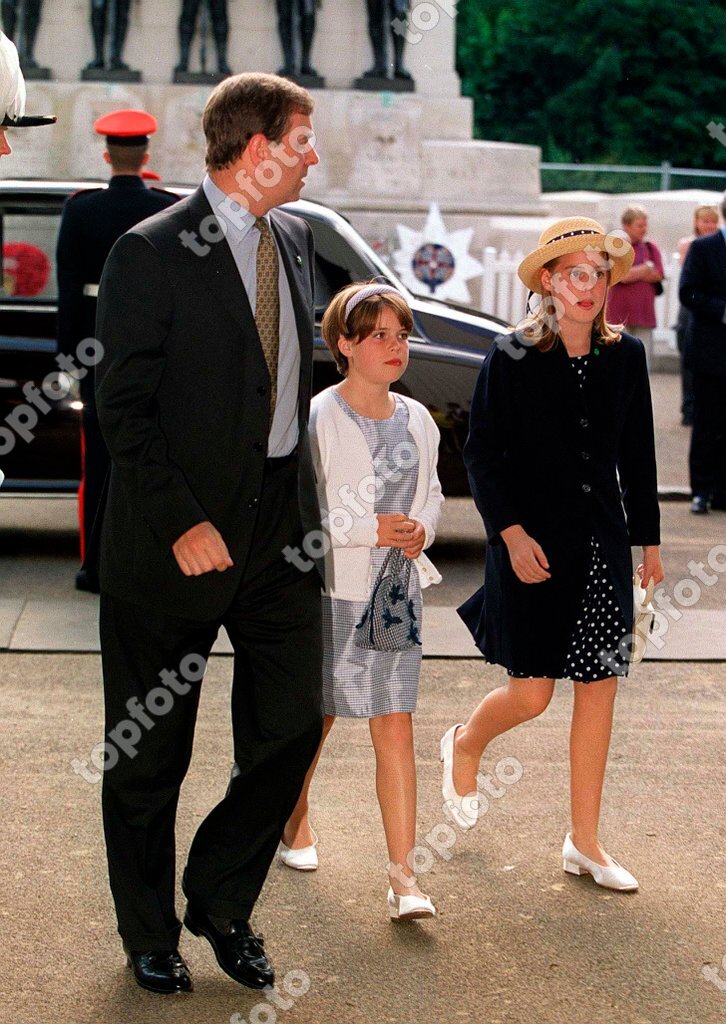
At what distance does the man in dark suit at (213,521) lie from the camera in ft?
12.0

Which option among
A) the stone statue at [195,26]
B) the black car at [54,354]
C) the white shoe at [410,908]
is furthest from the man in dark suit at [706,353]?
the stone statue at [195,26]

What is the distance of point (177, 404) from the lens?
3.71m

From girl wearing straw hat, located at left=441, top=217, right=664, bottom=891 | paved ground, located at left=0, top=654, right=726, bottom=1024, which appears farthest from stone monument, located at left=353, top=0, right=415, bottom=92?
girl wearing straw hat, located at left=441, top=217, right=664, bottom=891

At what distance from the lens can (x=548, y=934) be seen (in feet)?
13.7

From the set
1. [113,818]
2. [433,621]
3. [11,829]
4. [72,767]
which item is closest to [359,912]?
[113,818]

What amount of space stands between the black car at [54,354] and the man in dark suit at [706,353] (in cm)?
202

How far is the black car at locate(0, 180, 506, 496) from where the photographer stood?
8586 mm

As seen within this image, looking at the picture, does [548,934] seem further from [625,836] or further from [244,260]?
[244,260]

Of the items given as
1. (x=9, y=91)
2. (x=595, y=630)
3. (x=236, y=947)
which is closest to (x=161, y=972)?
(x=236, y=947)

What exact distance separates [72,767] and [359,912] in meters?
1.44

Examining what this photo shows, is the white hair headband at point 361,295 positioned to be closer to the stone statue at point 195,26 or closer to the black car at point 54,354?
the black car at point 54,354

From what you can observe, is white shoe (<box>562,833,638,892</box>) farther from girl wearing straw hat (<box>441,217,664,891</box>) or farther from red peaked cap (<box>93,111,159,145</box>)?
red peaked cap (<box>93,111,159,145</box>)

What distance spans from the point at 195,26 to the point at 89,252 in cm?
1277

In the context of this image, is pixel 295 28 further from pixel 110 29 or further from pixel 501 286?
pixel 501 286
